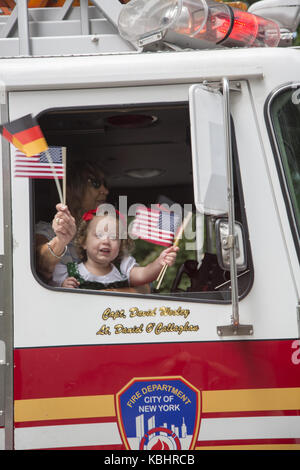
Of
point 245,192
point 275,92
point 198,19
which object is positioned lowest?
point 245,192

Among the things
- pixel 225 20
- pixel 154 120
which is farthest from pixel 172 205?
pixel 225 20

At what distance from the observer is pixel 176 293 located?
282cm

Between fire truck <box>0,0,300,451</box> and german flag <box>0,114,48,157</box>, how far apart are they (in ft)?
0.10

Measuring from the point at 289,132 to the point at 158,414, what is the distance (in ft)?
4.49

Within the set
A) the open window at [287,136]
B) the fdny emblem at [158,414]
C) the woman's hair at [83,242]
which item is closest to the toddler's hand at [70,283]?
the woman's hair at [83,242]

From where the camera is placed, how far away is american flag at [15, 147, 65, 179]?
2869mm

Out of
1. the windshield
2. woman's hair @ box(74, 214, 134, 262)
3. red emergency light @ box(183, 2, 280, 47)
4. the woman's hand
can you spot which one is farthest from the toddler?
red emergency light @ box(183, 2, 280, 47)

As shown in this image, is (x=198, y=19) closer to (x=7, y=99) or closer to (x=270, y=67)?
(x=270, y=67)

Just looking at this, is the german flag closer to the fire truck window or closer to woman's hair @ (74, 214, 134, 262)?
the fire truck window

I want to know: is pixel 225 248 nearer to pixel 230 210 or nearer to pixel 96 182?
pixel 230 210

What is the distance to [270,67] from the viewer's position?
2891 millimetres

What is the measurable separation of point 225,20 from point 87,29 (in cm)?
70

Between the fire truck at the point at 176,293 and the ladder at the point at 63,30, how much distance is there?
0.15 metres
